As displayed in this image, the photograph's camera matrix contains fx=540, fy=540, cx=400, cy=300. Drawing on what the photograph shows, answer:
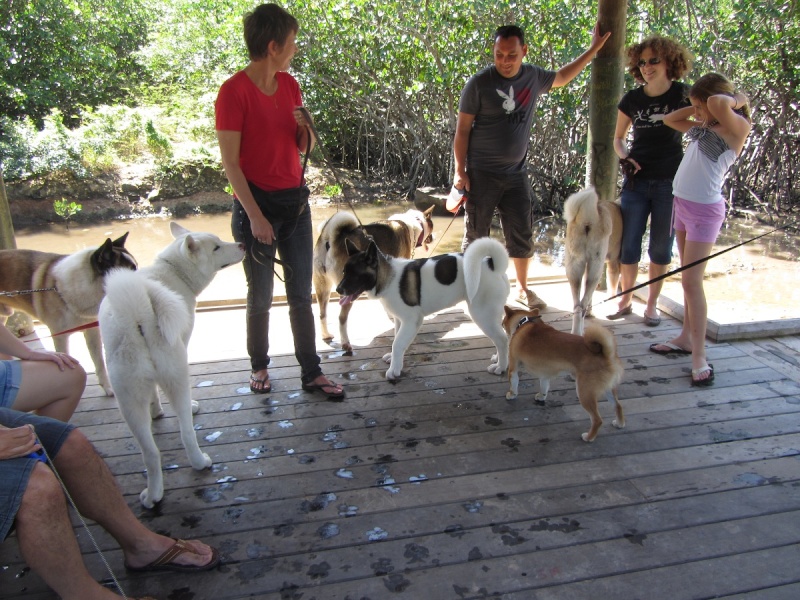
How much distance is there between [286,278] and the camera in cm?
329

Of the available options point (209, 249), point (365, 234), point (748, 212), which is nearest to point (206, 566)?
point (209, 249)

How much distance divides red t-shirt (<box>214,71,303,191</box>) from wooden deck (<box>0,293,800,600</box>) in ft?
4.43

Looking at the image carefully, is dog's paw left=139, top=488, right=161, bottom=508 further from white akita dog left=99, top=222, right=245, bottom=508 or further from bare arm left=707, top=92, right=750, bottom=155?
bare arm left=707, top=92, right=750, bottom=155

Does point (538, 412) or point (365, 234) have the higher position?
point (365, 234)

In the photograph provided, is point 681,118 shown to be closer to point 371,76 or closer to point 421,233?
point 421,233

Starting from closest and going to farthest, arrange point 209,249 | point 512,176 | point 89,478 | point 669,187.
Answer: point 89,478, point 209,249, point 669,187, point 512,176

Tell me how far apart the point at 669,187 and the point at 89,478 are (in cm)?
392

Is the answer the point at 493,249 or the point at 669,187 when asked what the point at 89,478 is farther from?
the point at 669,187

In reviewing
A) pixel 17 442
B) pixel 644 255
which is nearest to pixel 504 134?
pixel 17 442

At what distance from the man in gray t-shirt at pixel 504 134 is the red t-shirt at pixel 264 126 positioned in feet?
5.27

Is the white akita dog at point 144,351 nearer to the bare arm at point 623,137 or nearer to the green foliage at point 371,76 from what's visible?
the bare arm at point 623,137

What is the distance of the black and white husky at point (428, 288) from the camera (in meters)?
3.47

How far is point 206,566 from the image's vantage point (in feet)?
6.74

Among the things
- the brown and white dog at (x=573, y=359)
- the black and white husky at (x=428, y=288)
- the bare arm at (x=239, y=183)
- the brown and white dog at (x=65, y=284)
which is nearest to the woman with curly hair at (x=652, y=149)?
the black and white husky at (x=428, y=288)
